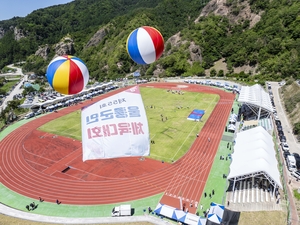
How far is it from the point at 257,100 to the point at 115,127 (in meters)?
37.3

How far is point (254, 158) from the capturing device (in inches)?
909

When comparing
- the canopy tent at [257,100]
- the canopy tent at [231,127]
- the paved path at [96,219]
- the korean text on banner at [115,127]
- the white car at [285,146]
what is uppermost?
the korean text on banner at [115,127]

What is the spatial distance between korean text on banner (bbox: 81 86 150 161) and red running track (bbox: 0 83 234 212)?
635 inches

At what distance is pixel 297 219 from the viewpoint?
1945cm

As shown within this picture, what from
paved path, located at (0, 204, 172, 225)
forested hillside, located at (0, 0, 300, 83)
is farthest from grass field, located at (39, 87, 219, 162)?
forested hillside, located at (0, 0, 300, 83)

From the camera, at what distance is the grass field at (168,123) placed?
3276cm

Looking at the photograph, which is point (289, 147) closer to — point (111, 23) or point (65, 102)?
point (65, 102)

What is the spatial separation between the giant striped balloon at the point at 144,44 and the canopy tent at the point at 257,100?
854 inches

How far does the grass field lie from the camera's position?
32.8m

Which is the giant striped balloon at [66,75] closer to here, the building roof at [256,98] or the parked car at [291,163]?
the parked car at [291,163]

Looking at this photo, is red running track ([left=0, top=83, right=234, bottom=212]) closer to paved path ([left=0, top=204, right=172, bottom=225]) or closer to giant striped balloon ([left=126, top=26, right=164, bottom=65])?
paved path ([left=0, top=204, right=172, bottom=225])

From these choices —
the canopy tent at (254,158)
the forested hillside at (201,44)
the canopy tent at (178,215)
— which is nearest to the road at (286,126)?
the canopy tent at (254,158)

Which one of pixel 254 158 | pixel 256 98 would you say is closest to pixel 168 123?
pixel 256 98

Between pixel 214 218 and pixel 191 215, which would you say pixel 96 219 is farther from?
pixel 214 218
